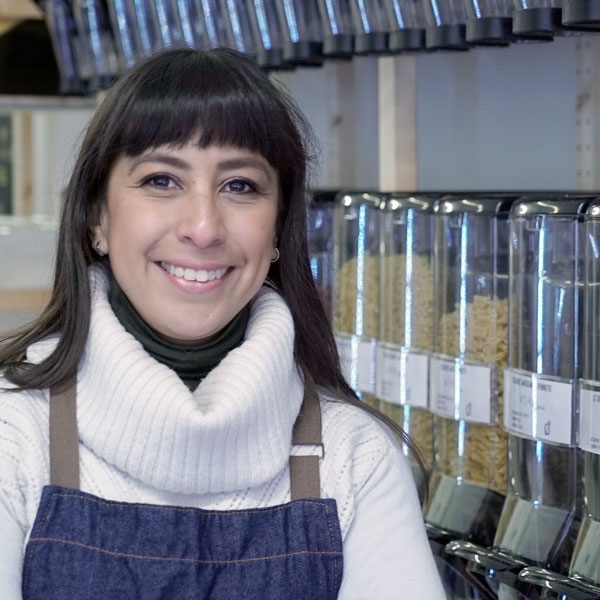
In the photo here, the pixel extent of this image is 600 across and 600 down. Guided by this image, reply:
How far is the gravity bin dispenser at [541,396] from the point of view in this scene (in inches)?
58.6

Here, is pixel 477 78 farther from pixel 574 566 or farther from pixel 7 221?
pixel 7 221

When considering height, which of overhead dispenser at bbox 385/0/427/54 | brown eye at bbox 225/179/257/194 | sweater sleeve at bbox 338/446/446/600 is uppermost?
overhead dispenser at bbox 385/0/427/54

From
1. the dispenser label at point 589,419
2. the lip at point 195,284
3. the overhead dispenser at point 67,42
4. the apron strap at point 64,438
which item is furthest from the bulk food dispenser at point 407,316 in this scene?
the overhead dispenser at point 67,42

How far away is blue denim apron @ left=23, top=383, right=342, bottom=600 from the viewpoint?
4.30ft

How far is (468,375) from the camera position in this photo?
5.49 ft

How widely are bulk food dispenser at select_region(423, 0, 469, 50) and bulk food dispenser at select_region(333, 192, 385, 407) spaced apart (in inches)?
11.0

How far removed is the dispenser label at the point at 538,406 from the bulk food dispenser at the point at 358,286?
39 cm

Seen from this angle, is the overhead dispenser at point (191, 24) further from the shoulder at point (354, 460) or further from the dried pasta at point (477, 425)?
the shoulder at point (354, 460)

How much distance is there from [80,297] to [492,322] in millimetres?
574

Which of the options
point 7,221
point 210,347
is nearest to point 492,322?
point 210,347

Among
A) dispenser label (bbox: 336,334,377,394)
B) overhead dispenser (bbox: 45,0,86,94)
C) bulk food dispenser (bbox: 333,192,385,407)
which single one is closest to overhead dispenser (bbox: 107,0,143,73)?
overhead dispenser (bbox: 45,0,86,94)

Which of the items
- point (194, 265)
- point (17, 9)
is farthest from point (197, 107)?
point (17, 9)

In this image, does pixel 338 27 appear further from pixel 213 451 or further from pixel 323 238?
pixel 213 451

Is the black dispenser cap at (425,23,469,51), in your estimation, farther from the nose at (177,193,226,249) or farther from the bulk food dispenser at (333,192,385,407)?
the nose at (177,193,226,249)
